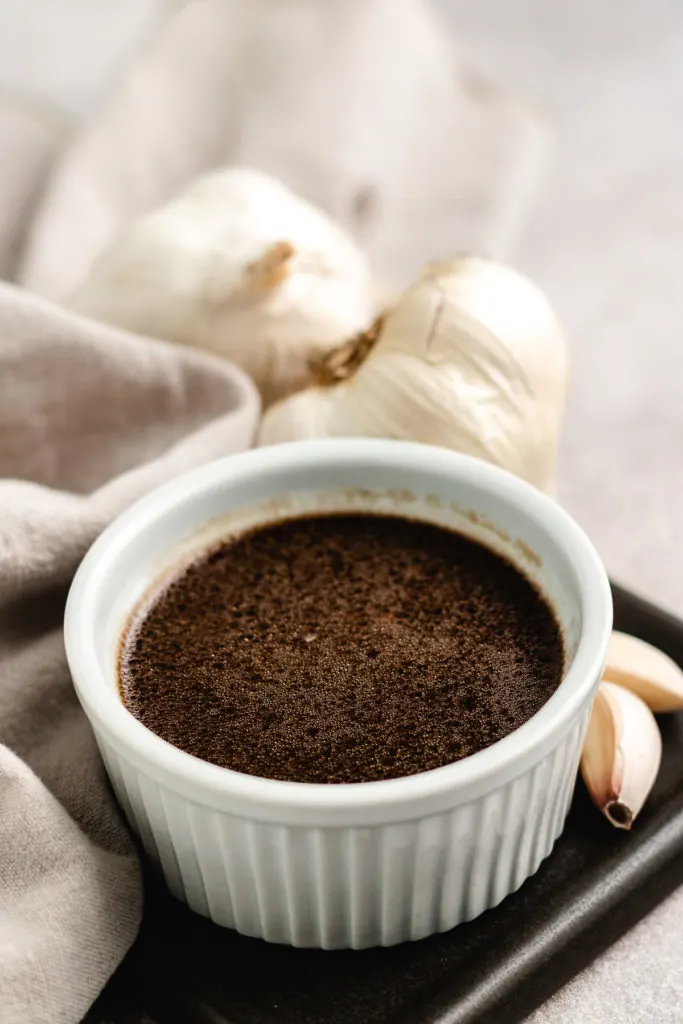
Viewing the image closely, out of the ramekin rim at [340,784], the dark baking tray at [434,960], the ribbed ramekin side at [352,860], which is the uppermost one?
the ramekin rim at [340,784]

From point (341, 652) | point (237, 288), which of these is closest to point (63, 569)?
point (341, 652)

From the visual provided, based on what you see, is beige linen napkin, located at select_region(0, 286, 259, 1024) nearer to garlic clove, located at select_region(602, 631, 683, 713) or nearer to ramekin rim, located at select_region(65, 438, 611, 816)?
ramekin rim, located at select_region(65, 438, 611, 816)

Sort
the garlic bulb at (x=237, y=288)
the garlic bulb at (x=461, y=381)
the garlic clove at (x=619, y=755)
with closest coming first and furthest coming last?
the garlic clove at (x=619, y=755) → the garlic bulb at (x=461, y=381) → the garlic bulb at (x=237, y=288)

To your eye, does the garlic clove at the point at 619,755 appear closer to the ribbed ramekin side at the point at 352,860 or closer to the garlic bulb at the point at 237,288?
the ribbed ramekin side at the point at 352,860

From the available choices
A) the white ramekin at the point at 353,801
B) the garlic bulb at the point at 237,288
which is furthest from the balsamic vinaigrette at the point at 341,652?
the garlic bulb at the point at 237,288

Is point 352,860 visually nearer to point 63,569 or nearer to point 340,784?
point 340,784

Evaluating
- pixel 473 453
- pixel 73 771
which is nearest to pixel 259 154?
pixel 473 453

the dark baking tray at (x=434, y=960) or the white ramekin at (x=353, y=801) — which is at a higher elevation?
the white ramekin at (x=353, y=801)

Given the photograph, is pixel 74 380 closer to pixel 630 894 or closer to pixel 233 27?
pixel 630 894
